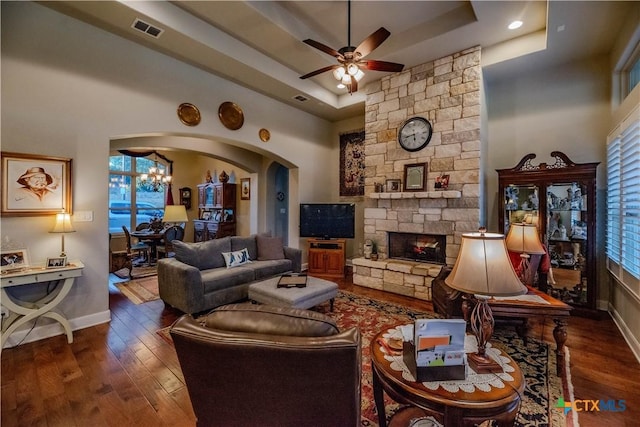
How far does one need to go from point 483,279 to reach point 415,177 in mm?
3313

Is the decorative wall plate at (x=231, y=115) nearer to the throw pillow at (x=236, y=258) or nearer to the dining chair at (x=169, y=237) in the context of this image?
the throw pillow at (x=236, y=258)

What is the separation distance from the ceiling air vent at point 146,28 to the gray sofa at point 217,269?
261 centimetres

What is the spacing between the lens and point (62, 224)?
2.87 metres

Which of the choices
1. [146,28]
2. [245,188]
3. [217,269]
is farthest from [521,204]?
[245,188]

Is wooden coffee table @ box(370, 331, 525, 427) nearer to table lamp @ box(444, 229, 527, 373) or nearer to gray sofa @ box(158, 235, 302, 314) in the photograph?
table lamp @ box(444, 229, 527, 373)

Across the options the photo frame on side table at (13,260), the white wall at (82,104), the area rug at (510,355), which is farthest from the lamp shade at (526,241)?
the photo frame on side table at (13,260)

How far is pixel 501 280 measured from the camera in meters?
1.38

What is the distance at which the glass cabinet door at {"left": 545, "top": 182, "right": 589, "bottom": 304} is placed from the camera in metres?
3.51

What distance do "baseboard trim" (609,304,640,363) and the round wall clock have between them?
10.3ft

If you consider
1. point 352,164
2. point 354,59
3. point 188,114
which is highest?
point 354,59

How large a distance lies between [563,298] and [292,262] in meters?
3.83

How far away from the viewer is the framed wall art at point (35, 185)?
2.69 meters

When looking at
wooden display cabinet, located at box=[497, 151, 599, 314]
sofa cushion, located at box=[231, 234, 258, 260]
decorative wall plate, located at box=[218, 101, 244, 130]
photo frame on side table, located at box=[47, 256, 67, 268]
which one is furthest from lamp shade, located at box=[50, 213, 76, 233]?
wooden display cabinet, located at box=[497, 151, 599, 314]
